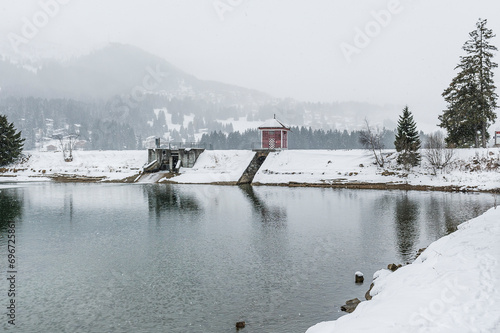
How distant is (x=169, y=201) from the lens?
39844mm

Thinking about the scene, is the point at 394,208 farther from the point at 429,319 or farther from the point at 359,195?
the point at 429,319

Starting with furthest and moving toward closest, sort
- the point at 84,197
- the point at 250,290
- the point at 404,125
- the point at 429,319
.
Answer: the point at 404,125 → the point at 84,197 → the point at 250,290 → the point at 429,319

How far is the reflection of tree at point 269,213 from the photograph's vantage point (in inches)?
1101

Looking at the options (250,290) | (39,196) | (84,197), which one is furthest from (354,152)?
(250,290)

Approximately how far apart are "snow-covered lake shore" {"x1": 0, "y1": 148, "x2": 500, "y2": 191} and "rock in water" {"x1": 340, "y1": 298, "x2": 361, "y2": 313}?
39392 mm

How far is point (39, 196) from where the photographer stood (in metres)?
43.5

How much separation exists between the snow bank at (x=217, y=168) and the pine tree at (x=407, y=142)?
79.7 ft

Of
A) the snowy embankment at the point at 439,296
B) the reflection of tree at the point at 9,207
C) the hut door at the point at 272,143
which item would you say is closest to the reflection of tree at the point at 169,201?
the reflection of tree at the point at 9,207

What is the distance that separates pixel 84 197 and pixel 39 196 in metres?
5.67

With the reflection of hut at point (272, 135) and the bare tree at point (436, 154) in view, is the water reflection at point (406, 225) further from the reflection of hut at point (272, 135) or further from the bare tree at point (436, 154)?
the reflection of hut at point (272, 135)

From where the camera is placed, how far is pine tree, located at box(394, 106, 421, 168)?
53.1 metres

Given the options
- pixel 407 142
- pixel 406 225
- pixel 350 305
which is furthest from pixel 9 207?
pixel 407 142

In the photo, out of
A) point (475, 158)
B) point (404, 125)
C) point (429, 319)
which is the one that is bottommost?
point (429, 319)

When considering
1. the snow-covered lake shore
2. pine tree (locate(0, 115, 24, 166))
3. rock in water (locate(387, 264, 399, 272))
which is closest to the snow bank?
the snow-covered lake shore
